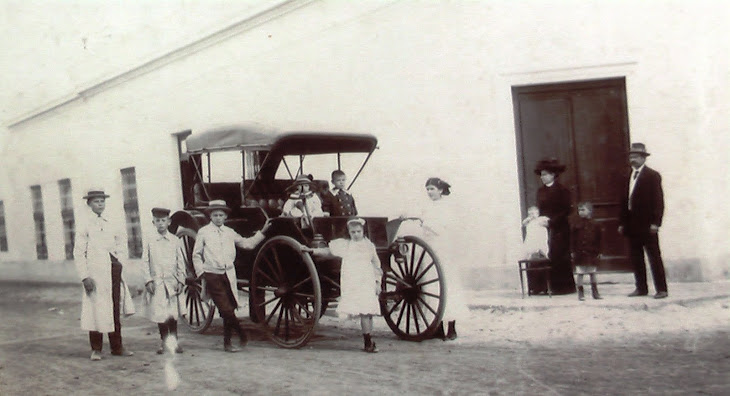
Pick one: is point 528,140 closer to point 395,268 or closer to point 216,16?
point 395,268

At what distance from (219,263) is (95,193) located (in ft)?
2.99

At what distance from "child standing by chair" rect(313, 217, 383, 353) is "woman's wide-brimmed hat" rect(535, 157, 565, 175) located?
5.00 feet

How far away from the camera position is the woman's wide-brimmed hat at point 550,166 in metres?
5.36

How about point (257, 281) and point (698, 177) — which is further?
point (257, 281)

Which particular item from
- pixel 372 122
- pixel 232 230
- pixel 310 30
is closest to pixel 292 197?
pixel 232 230

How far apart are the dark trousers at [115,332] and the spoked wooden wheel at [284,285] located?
90cm

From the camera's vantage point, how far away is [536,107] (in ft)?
18.2

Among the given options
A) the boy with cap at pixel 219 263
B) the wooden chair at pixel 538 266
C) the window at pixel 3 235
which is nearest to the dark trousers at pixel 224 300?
the boy with cap at pixel 219 263

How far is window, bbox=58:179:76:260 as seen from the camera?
4.50 m

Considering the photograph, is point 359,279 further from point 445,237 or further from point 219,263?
point 219,263

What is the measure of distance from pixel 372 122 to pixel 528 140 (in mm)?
1196

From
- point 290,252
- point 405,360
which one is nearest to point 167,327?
point 290,252

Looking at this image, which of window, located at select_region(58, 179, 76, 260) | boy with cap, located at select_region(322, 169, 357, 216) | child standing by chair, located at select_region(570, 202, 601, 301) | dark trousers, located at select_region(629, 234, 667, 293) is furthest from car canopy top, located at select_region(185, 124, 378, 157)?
dark trousers, located at select_region(629, 234, 667, 293)

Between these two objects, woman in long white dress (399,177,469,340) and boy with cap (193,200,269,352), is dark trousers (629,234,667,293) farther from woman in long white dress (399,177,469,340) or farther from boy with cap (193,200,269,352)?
boy with cap (193,200,269,352)
